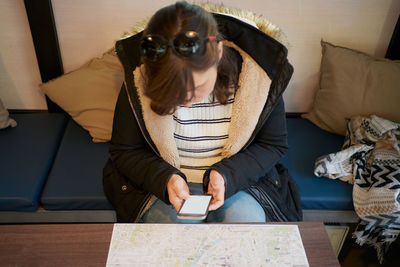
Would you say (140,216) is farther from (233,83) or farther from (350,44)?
(350,44)

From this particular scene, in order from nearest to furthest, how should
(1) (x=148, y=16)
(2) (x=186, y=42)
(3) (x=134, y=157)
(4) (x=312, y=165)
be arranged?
(2) (x=186, y=42) → (3) (x=134, y=157) → (4) (x=312, y=165) → (1) (x=148, y=16)

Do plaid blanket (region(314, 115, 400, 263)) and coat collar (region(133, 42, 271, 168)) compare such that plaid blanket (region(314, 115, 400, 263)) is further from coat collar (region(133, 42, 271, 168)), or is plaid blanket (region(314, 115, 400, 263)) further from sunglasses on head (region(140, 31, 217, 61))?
sunglasses on head (region(140, 31, 217, 61))

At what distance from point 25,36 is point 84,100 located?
41 cm

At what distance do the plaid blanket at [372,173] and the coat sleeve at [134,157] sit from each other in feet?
2.19

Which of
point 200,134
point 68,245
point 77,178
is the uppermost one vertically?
point 200,134

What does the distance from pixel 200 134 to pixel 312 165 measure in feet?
1.88

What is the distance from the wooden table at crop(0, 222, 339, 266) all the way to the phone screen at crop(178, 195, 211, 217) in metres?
0.20

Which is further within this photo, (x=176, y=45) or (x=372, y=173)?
(x=372, y=173)

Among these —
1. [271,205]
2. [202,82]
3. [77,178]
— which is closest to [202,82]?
[202,82]

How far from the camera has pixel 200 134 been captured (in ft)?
3.63

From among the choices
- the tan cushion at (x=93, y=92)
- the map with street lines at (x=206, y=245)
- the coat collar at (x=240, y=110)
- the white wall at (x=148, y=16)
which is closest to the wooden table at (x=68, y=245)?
the map with street lines at (x=206, y=245)

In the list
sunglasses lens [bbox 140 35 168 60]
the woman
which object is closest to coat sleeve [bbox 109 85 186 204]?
the woman

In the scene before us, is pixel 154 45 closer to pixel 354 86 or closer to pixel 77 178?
pixel 77 178

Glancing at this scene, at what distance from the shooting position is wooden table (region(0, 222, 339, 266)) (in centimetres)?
80
